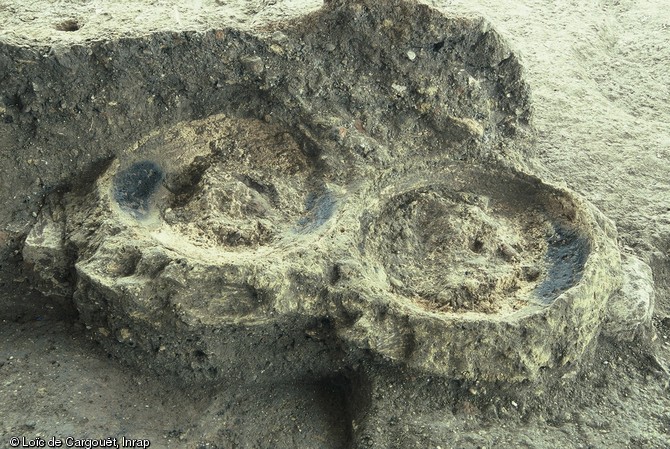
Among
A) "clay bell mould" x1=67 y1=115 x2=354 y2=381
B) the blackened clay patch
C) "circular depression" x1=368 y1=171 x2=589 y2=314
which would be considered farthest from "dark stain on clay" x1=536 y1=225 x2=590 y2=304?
the blackened clay patch

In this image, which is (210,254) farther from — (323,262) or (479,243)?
(479,243)

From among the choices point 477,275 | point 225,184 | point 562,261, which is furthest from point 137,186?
point 562,261

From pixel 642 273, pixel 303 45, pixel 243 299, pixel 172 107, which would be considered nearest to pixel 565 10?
pixel 642 273

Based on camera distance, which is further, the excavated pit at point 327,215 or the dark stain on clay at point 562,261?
the dark stain on clay at point 562,261

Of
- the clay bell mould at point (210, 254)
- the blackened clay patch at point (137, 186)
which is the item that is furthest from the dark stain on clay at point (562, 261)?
the blackened clay patch at point (137, 186)

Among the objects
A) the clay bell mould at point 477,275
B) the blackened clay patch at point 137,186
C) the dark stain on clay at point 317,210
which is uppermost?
the blackened clay patch at point 137,186

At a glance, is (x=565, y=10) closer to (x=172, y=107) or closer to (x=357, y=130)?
(x=357, y=130)

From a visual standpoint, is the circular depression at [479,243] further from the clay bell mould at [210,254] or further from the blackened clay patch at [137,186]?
the blackened clay patch at [137,186]

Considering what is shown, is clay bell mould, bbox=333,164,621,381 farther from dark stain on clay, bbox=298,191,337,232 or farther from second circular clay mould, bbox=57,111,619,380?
dark stain on clay, bbox=298,191,337,232
